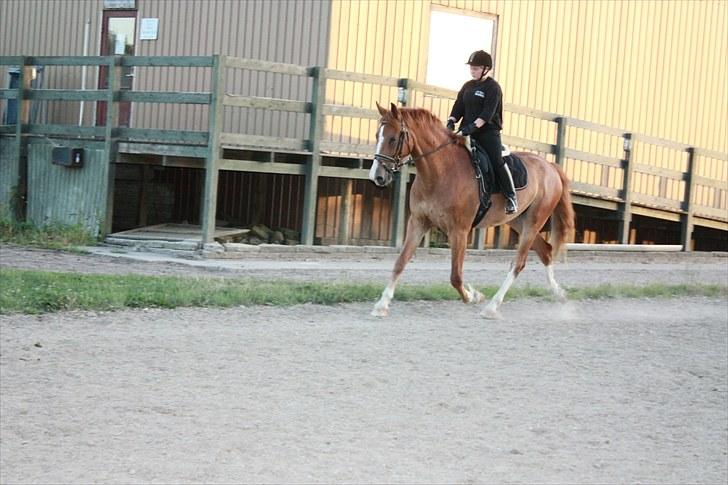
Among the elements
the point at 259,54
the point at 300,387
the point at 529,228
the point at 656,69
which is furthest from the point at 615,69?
the point at 300,387

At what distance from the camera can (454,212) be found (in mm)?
12242

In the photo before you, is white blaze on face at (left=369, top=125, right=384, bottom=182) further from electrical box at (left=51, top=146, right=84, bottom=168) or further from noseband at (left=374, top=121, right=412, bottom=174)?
electrical box at (left=51, top=146, right=84, bottom=168)

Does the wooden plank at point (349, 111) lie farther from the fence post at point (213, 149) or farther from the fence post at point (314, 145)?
the fence post at point (213, 149)

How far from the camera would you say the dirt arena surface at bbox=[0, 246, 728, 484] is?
739 cm

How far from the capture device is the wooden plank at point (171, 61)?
16.0 meters

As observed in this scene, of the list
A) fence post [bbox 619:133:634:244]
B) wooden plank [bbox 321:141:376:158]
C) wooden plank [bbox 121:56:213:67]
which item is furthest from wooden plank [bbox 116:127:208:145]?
fence post [bbox 619:133:634:244]

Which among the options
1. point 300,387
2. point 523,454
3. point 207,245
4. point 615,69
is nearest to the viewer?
point 523,454

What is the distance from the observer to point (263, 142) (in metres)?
16.6

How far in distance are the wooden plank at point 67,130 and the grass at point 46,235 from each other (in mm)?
1365

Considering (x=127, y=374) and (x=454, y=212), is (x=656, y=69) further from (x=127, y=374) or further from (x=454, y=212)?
(x=127, y=374)

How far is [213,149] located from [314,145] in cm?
156

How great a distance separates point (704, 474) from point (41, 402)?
4.23 meters

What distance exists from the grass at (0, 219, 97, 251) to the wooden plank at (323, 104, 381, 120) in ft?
11.8

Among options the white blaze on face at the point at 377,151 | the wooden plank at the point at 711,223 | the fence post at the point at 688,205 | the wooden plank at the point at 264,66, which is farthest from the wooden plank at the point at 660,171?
the white blaze on face at the point at 377,151
